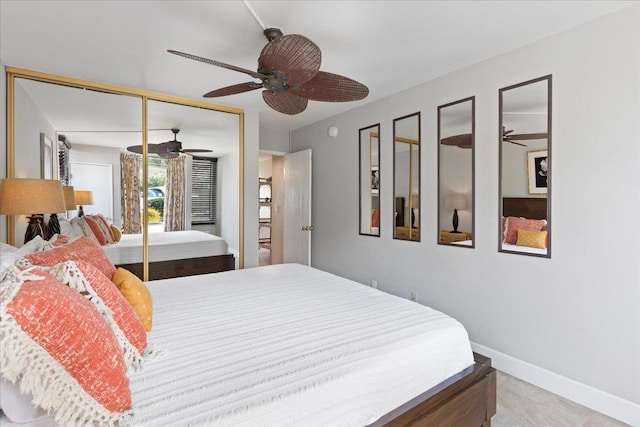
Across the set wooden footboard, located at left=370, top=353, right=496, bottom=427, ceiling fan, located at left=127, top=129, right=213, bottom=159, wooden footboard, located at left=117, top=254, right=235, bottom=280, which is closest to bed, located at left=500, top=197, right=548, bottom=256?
wooden footboard, located at left=370, top=353, right=496, bottom=427

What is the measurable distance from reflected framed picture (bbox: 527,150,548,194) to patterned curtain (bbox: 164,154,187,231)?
338 cm

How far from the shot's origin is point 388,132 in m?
3.59

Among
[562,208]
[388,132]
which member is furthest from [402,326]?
[388,132]

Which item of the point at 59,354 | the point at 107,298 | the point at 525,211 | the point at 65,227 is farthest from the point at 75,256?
the point at 525,211

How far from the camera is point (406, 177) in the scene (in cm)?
339

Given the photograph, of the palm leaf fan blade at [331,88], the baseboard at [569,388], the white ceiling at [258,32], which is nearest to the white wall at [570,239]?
the baseboard at [569,388]

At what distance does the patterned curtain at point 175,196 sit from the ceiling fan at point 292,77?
162cm

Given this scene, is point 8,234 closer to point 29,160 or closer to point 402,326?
point 29,160

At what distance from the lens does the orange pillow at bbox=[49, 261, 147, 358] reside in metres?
1.15

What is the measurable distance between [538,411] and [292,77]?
2.55 meters

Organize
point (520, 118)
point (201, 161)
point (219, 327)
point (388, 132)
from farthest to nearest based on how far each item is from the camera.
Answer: point (201, 161) → point (388, 132) → point (520, 118) → point (219, 327)

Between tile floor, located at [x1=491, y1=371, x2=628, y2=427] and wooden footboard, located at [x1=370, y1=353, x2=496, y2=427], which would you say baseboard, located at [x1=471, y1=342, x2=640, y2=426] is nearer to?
tile floor, located at [x1=491, y1=371, x2=628, y2=427]

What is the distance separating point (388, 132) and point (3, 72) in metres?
3.53

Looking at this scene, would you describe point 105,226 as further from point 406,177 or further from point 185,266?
point 406,177
